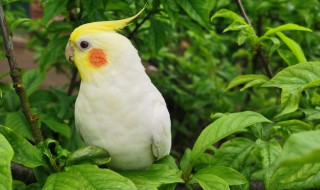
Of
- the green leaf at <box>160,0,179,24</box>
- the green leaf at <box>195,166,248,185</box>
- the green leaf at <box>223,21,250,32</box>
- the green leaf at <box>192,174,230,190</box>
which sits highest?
the green leaf at <box>160,0,179,24</box>

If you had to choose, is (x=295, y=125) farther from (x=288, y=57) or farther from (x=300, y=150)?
(x=300, y=150)

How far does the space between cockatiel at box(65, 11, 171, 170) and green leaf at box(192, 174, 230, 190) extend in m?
0.13

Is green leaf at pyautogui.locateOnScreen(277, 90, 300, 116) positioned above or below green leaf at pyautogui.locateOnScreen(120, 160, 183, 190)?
above

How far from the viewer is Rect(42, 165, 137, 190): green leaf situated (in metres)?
0.78

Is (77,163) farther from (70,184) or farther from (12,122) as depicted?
(12,122)

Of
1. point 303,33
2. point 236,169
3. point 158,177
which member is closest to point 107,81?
point 158,177

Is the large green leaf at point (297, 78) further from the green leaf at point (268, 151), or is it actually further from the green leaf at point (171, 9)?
the green leaf at point (171, 9)

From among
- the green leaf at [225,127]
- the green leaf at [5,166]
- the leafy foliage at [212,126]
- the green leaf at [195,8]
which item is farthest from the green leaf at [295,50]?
the green leaf at [5,166]

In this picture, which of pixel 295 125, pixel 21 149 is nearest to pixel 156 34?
pixel 295 125

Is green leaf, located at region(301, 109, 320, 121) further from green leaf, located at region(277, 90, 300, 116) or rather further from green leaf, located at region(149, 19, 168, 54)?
green leaf, located at region(149, 19, 168, 54)

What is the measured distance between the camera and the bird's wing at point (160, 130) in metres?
0.99

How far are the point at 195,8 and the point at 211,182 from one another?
0.58 metres

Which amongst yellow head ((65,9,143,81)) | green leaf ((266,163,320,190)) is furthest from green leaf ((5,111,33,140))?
green leaf ((266,163,320,190))

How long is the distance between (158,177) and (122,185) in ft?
0.52
